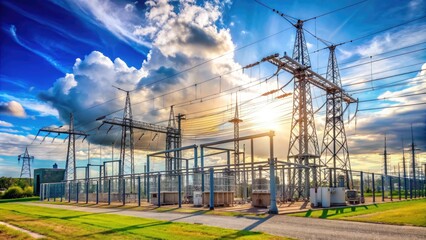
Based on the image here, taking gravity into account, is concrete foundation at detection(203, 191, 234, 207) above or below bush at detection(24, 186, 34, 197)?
above

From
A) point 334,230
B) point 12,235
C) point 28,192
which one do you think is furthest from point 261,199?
point 28,192

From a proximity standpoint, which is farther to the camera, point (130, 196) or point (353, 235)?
point (130, 196)

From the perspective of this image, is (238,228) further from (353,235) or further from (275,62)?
(275,62)

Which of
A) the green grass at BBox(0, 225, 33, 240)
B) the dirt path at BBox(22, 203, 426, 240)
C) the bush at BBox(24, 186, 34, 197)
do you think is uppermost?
the dirt path at BBox(22, 203, 426, 240)

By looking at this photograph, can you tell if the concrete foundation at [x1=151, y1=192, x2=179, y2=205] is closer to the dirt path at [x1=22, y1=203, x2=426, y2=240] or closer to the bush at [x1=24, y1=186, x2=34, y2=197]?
the dirt path at [x1=22, y1=203, x2=426, y2=240]

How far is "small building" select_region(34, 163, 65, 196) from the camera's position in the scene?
7119 centimetres

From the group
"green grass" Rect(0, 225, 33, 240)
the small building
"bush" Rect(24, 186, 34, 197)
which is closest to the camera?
"green grass" Rect(0, 225, 33, 240)

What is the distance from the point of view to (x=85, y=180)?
44250 millimetres

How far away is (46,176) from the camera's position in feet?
235

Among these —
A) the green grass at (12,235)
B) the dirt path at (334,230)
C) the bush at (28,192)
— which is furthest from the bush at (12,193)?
the dirt path at (334,230)

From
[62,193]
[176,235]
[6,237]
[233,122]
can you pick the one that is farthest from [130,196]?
[176,235]

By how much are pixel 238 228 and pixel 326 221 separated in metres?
4.41

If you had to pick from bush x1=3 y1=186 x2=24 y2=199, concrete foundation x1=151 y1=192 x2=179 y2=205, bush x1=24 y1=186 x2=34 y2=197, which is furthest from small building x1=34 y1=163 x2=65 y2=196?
concrete foundation x1=151 y1=192 x2=179 y2=205

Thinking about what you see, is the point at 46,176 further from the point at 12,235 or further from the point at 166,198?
the point at 12,235
